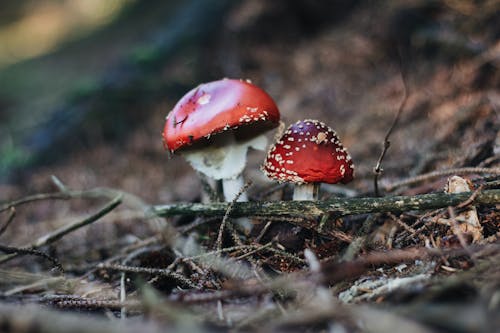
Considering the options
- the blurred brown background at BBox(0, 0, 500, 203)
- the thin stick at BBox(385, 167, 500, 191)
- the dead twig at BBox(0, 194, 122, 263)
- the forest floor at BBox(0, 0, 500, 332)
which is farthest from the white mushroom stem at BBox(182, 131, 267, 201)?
the thin stick at BBox(385, 167, 500, 191)

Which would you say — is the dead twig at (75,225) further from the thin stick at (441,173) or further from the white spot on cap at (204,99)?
the thin stick at (441,173)

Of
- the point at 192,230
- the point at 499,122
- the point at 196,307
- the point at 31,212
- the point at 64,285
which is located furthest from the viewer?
the point at 31,212

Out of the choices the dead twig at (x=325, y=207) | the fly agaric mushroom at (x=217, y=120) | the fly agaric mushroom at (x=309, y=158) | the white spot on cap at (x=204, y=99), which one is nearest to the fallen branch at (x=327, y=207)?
the dead twig at (x=325, y=207)

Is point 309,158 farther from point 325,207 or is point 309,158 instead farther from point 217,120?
point 217,120

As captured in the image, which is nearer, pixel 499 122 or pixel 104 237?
pixel 499 122

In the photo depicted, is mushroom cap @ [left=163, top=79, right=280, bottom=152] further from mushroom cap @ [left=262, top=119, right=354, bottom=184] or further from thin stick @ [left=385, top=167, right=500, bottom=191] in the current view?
thin stick @ [left=385, top=167, right=500, bottom=191]

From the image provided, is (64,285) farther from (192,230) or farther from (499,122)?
(499,122)

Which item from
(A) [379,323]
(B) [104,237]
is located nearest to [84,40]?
(B) [104,237]
